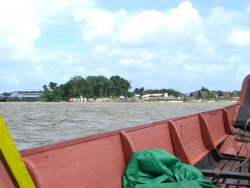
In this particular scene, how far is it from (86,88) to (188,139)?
357 ft

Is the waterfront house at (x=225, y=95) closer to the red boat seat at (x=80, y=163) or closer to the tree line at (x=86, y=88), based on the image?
the tree line at (x=86, y=88)

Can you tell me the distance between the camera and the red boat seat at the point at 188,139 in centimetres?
474

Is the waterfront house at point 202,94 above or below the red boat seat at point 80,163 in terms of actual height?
above

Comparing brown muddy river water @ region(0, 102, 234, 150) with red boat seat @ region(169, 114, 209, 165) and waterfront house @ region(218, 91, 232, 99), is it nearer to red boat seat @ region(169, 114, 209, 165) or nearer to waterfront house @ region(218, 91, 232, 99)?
red boat seat @ region(169, 114, 209, 165)

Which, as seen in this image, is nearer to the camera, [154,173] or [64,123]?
[154,173]

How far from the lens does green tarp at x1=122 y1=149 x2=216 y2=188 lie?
130 inches

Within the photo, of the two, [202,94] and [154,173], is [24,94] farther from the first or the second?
[154,173]

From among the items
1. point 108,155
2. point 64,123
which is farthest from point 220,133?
point 64,123

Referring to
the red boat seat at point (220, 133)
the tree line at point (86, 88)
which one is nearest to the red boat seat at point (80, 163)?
the red boat seat at point (220, 133)

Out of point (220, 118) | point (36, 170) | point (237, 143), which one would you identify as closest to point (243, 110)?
point (220, 118)

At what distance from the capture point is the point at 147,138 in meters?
4.16

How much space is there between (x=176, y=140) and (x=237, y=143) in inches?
111

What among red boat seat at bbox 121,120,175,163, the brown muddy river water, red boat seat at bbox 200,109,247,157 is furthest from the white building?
red boat seat at bbox 121,120,175,163

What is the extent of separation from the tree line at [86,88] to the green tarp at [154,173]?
107509 millimetres
